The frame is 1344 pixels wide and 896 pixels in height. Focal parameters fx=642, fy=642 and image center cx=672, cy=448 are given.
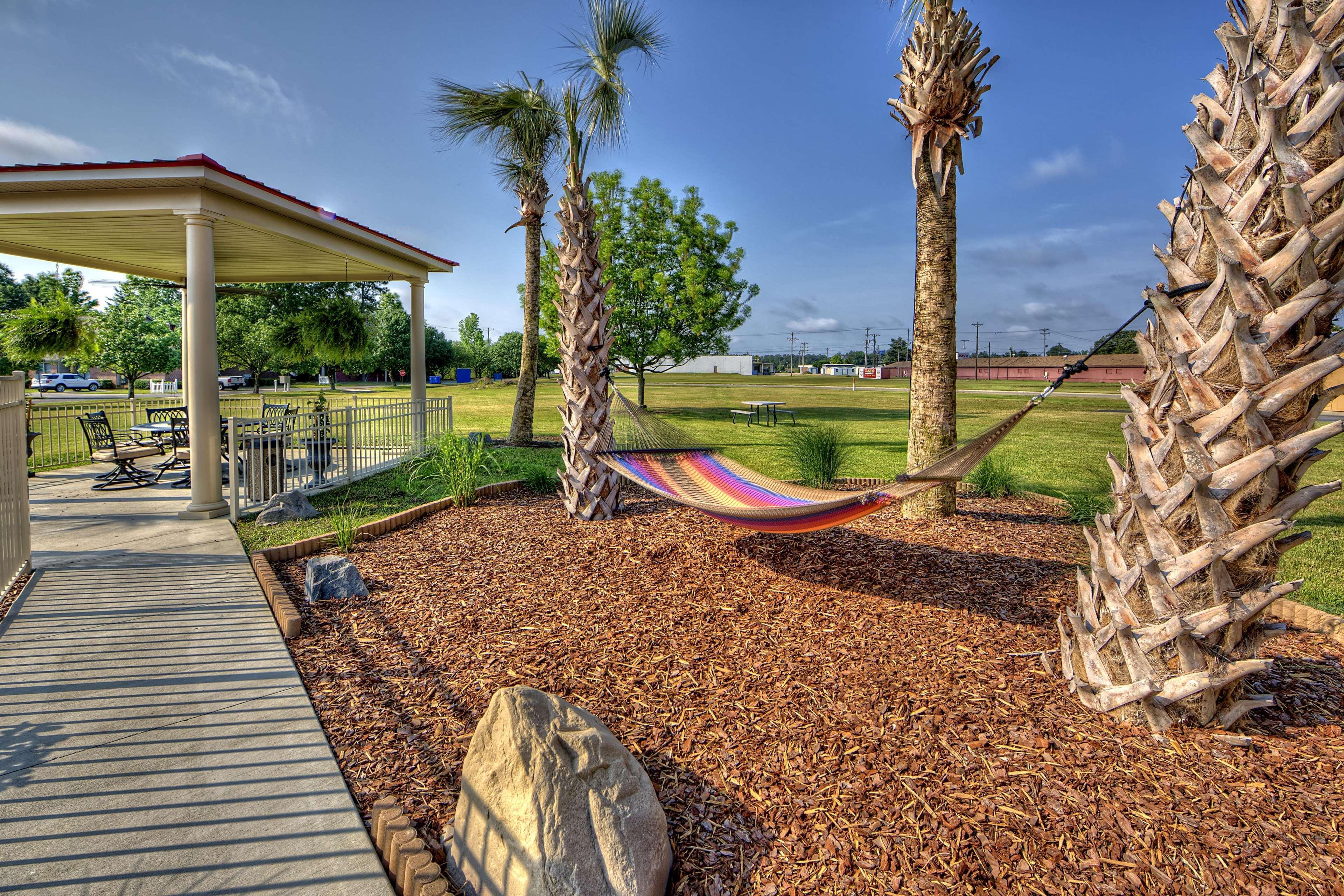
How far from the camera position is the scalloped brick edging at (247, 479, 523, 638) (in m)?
3.65

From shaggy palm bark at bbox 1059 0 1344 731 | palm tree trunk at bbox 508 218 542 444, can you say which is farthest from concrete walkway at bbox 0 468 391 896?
palm tree trunk at bbox 508 218 542 444

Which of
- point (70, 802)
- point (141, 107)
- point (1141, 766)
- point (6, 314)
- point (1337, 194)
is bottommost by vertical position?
point (70, 802)

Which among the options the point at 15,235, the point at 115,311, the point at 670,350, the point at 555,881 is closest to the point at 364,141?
the point at 15,235

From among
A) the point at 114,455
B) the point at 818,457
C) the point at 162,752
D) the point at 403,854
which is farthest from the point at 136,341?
the point at 403,854

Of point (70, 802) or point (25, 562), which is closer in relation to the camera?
point (70, 802)

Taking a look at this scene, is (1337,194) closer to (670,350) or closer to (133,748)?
(133,748)

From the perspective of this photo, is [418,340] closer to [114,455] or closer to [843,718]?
[114,455]

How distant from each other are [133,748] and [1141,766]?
11.9 ft

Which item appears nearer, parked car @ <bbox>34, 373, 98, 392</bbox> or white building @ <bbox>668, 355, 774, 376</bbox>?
parked car @ <bbox>34, 373, 98, 392</bbox>

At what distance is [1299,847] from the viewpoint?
1801 mm

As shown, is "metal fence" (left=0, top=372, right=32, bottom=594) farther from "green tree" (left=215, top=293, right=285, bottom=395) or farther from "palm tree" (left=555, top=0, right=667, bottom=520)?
"green tree" (left=215, top=293, right=285, bottom=395)

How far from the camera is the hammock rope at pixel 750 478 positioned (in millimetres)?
3066

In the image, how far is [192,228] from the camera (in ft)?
20.0

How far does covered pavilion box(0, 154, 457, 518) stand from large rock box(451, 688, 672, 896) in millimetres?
5518
